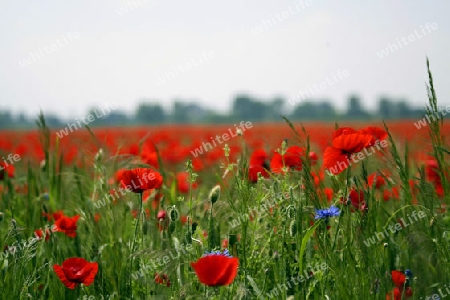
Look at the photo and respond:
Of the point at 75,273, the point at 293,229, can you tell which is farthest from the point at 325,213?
the point at 75,273

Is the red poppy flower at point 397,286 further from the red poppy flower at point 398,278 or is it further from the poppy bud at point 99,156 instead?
the poppy bud at point 99,156

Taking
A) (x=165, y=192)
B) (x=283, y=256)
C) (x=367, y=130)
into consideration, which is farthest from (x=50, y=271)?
(x=367, y=130)

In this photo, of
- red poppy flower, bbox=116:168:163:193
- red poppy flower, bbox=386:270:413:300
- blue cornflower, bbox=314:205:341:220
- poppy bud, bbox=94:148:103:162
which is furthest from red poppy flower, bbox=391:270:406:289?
poppy bud, bbox=94:148:103:162

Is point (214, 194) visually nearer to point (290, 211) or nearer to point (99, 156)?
point (290, 211)

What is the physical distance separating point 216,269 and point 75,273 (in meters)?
0.58

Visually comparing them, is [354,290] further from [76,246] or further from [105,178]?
[76,246]

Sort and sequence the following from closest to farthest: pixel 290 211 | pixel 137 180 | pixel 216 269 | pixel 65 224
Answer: pixel 216 269 → pixel 290 211 → pixel 137 180 → pixel 65 224

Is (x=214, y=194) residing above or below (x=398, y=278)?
above

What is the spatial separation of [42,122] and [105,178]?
1.45 feet

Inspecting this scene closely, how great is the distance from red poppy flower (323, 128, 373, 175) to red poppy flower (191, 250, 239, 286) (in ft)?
1.96

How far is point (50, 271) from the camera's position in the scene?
5.98ft

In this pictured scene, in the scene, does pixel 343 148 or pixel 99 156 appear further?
pixel 99 156

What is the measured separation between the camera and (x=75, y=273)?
5.39 ft

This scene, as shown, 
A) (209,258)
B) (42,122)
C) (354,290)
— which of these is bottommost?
(354,290)
